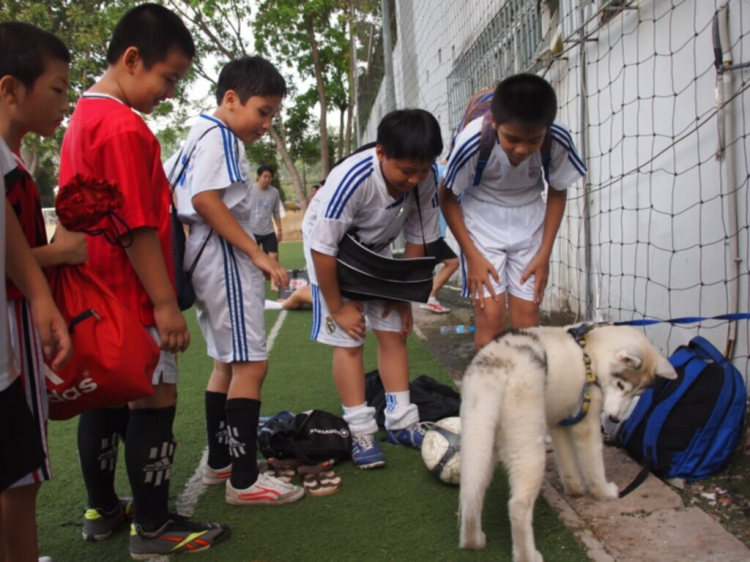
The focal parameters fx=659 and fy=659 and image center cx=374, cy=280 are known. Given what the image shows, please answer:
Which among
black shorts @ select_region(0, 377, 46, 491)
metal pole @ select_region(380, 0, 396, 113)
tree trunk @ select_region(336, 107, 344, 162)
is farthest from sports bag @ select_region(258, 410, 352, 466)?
tree trunk @ select_region(336, 107, 344, 162)

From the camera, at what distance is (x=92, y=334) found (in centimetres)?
203

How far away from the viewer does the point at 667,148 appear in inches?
164

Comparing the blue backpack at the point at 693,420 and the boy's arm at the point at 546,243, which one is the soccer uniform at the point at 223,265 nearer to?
the boy's arm at the point at 546,243

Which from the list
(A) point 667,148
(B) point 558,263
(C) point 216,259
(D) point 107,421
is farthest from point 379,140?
(B) point 558,263

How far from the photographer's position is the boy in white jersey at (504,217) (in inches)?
133

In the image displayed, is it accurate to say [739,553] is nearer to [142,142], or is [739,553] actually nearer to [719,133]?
[719,133]

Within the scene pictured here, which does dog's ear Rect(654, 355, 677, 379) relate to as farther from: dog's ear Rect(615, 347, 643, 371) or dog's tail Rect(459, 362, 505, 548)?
dog's tail Rect(459, 362, 505, 548)

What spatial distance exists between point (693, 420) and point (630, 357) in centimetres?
60

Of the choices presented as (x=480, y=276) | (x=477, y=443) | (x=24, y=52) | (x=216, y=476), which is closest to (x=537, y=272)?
(x=480, y=276)

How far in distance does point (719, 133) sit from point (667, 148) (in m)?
0.61

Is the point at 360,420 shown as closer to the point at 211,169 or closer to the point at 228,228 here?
the point at 228,228

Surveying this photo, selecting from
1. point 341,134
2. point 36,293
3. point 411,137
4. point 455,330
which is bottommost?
point 455,330

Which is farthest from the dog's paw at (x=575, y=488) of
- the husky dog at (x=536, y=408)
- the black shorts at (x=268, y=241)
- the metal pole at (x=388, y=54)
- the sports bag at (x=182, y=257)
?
the black shorts at (x=268, y=241)

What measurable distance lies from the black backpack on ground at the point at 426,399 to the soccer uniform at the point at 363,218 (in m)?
0.70
